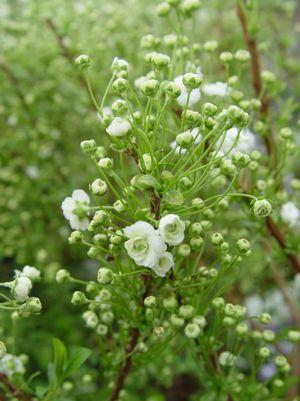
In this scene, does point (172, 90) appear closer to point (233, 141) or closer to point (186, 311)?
point (233, 141)

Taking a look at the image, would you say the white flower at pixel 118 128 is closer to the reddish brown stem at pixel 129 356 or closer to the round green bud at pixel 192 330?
the reddish brown stem at pixel 129 356

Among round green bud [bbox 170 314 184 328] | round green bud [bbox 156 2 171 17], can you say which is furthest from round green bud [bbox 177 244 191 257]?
round green bud [bbox 156 2 171 17]

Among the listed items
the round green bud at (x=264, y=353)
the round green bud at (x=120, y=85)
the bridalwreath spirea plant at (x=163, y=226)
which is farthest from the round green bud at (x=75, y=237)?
the round green bud at (x=264, y=353)

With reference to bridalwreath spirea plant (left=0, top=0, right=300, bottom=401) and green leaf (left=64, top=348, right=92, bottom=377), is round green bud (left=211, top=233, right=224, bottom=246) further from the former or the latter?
green leaf (left=64, top=348, right=92, bottom=377)

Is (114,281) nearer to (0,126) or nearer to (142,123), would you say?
(142,123)

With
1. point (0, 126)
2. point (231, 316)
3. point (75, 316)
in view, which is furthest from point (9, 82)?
point (231, 316)

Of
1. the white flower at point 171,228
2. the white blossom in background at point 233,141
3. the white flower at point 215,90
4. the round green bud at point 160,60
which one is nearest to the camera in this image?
the white flower at point 171,228

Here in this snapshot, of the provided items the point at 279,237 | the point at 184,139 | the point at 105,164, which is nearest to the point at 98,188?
the point at 105,164
